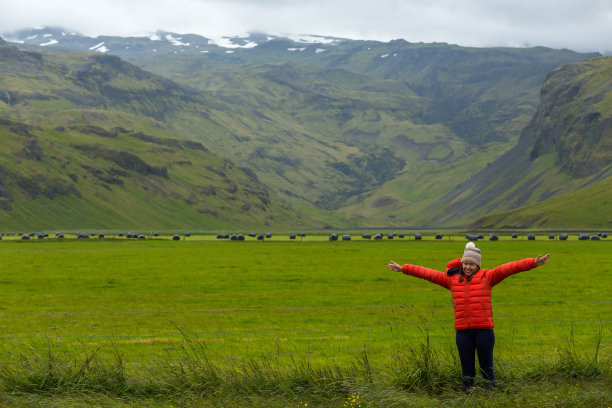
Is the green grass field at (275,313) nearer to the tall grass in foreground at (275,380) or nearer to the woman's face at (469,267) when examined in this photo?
the tall grass in foreground at (275,380)

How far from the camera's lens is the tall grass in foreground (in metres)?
16.2

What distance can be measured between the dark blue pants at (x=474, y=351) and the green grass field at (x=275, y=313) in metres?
1.18

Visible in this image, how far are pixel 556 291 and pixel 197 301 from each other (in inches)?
942

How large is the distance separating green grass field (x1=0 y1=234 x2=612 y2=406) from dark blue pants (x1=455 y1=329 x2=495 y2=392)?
1182 mm

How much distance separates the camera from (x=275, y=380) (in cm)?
1684

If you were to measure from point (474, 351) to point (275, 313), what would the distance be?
72.0 ft

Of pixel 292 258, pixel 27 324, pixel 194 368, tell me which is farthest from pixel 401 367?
pixel 292 258

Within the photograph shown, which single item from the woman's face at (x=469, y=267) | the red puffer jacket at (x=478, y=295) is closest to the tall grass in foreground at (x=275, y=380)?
the red puffer jacket at (x=478, y=295)

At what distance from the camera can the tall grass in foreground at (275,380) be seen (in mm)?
16234

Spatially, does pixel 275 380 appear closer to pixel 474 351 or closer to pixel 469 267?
pixel 474 351

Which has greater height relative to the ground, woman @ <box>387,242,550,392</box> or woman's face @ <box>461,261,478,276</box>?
woman's face @ <box>461,261,478,276</box>

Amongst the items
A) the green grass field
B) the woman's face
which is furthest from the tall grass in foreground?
the woman's face

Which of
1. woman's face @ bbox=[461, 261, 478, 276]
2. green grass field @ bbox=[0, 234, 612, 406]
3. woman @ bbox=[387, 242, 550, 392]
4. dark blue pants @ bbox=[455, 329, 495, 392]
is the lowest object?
green grass field @ bbox=[0, 234, 612, 406]

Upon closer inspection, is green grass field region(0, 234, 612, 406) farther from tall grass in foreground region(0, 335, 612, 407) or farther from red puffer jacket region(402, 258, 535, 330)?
red puffer jacket region(402, 258, 535, 330)
